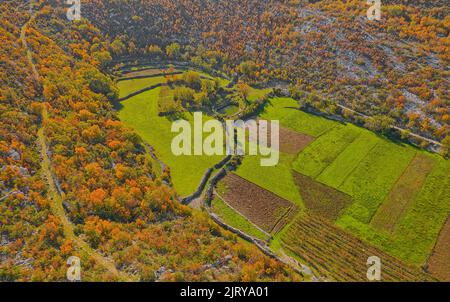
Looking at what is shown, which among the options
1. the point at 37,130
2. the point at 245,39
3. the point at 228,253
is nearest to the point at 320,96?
the point at 245,39

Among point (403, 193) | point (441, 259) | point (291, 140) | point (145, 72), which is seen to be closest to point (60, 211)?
point (291, 140)

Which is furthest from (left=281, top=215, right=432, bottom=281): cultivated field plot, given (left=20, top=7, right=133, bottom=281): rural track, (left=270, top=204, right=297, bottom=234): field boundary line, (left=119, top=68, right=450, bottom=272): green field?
(left=20, top=7, right=133, bottom=281): rural track

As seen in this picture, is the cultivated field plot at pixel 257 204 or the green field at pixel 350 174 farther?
the cultivated field plot at pixel 257 204

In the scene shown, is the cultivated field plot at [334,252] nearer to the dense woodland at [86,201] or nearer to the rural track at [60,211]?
the dense woodland at [86,201]

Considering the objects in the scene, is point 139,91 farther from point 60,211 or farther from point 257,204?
point 257,204

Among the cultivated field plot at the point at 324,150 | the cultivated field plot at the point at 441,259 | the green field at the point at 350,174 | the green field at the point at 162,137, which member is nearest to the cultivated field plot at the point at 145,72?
the green field at the point at 162,137

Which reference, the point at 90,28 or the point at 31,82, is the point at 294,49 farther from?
the point at 31,82
